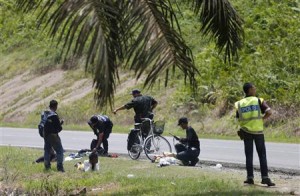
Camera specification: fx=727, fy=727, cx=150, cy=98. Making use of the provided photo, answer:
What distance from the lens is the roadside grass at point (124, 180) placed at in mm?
12548

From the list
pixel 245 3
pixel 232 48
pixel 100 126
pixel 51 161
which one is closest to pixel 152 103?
pixel 100 126

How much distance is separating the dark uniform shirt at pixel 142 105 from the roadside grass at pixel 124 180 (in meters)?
1.21

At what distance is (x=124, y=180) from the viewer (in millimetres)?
14211

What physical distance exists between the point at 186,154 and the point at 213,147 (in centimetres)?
516

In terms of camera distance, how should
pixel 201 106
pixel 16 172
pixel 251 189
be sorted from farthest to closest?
pixel 201 106, pixel 16 172, pixel 251 189

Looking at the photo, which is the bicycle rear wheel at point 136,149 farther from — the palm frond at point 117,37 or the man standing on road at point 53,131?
the palm frond at point 117,37

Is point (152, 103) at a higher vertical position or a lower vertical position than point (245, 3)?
lower

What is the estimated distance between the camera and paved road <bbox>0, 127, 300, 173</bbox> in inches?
707

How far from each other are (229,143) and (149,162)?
5.70 m

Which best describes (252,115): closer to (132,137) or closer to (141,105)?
(141,105)

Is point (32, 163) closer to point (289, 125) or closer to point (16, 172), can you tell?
point (16, 172)

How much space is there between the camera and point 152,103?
59.3ft

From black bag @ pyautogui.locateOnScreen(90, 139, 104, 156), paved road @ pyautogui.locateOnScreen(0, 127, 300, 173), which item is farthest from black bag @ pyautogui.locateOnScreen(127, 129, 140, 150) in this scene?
paved road @ pyautogui.locateOnScreen(0, 127, 300, 173)

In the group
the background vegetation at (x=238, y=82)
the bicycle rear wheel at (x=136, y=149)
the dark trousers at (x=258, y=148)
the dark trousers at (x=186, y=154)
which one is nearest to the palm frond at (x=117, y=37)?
the dark trousers at (x=258, y=148)
